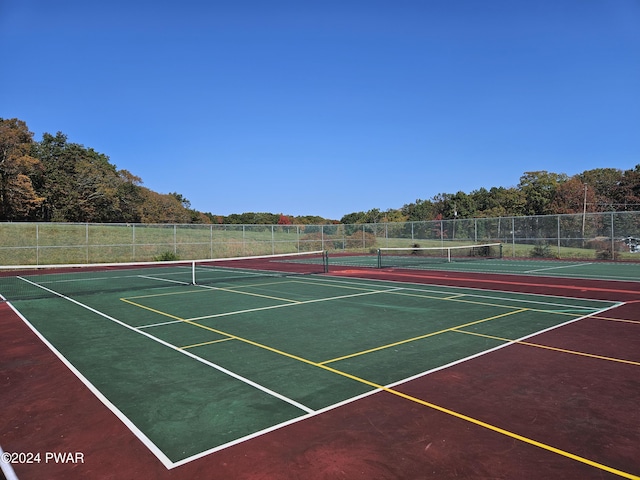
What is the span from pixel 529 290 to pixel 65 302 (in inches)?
602

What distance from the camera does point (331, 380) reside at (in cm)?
600

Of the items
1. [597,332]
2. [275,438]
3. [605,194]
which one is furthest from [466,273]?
[605,194]

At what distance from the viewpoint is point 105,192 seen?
4862 centimetres

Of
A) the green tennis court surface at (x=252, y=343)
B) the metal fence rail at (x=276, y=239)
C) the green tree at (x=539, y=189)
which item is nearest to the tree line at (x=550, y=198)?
the green tree at (x=539, y=189)

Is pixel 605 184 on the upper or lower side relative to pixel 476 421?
upper

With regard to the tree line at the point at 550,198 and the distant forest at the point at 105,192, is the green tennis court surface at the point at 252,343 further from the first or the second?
the tree line at the point at 550,198

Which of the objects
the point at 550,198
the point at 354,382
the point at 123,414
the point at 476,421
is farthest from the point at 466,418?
the point at 550,198

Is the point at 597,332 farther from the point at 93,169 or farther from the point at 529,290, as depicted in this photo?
the point at 93,169

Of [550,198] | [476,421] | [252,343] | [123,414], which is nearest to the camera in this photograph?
[476,421]

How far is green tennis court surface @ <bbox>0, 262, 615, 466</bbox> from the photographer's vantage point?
16.4ft

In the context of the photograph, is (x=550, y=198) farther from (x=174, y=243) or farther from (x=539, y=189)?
(x=174, y=243)

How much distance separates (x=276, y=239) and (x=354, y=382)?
1293 inches

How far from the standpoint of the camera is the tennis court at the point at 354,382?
4.00m

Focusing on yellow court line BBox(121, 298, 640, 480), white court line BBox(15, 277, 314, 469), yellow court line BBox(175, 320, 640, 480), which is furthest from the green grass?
yellow court line BBox(175, 320, 640, 480)
